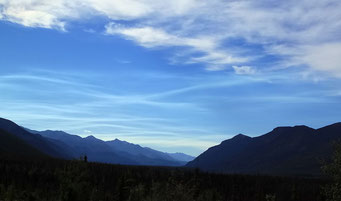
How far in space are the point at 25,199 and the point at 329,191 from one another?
12.6m

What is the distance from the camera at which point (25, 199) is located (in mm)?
13484

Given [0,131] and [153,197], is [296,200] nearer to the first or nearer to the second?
[153,197]

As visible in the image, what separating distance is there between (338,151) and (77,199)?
463 inches

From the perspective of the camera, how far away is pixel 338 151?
54.7 feet

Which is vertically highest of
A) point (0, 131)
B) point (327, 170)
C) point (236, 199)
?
point (0, 131)

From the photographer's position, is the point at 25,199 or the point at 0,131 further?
the point at 0,131

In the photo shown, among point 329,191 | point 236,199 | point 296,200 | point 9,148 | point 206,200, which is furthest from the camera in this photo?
point 9,148

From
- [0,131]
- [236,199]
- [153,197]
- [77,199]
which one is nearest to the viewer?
[77,199]

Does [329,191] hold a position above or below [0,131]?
below

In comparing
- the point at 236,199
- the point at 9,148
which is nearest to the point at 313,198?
the point at 236,199

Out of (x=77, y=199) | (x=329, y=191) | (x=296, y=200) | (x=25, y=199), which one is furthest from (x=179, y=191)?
(x=296, y=200)

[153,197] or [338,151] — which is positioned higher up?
[338,151]

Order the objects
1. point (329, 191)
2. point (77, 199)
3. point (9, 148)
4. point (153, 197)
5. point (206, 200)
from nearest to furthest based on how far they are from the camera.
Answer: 1. point (77, 199)
2. point (153, 197)
3. point (329, 191)
4. point (206, 200)
5. point (9, 148)

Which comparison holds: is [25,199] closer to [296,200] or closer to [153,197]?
[153,197]
